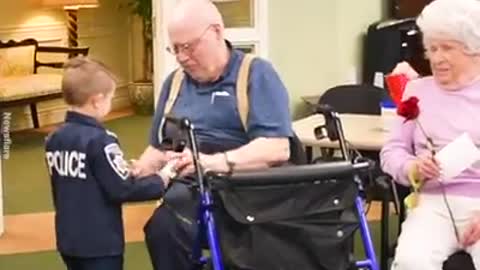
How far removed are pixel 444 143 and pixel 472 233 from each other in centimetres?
29

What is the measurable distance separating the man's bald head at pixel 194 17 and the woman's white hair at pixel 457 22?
2.23 feet

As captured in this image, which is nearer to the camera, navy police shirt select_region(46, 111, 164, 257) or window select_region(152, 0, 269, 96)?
navy police shirt select_region(46, 111, 164, 257)

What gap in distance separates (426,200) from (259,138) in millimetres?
558

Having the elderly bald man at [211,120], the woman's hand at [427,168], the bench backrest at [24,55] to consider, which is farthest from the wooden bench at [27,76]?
the woman's hand at [427,168]

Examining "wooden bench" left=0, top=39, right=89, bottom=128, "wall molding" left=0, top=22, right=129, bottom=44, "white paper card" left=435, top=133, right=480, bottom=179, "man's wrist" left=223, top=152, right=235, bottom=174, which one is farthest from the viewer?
"wall molding" left=0, top=22, right=129, bottom=44

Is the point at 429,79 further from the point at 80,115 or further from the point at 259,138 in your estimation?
the point at 80,115

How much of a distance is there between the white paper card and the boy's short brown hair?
104cm

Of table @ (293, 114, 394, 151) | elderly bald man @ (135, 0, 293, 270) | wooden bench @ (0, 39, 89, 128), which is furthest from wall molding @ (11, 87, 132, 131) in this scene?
elderly bald man @ (135, 0, 293, 270)

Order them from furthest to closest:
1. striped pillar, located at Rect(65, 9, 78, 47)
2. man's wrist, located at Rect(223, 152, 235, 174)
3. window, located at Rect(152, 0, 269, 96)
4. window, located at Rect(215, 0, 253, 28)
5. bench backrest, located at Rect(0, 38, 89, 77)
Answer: striped pillar, located at Rect(65, 9, 78, 47), bench backrest, located at Rect(0, 38, 89, 77), window, located at Rect(215, 0, 253, 28), window, located at Rect(152, 0, 269, 96), man's wrist, located at Rect(223, 152, 235, 174)

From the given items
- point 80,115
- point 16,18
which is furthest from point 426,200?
point 16,18

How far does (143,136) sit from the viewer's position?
7969mm

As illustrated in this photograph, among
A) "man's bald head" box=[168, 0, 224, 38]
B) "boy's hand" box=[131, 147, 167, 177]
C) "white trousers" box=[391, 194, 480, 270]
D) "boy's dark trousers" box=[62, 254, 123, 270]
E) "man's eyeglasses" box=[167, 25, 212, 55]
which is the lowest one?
"boy's dark trousers" box=[62, 254, 123, 270]

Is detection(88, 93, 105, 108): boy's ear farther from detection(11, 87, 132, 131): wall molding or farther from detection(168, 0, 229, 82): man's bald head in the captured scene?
detection(11, 87, 132, 131): wall molding

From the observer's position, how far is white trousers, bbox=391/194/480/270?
8.89 feet
